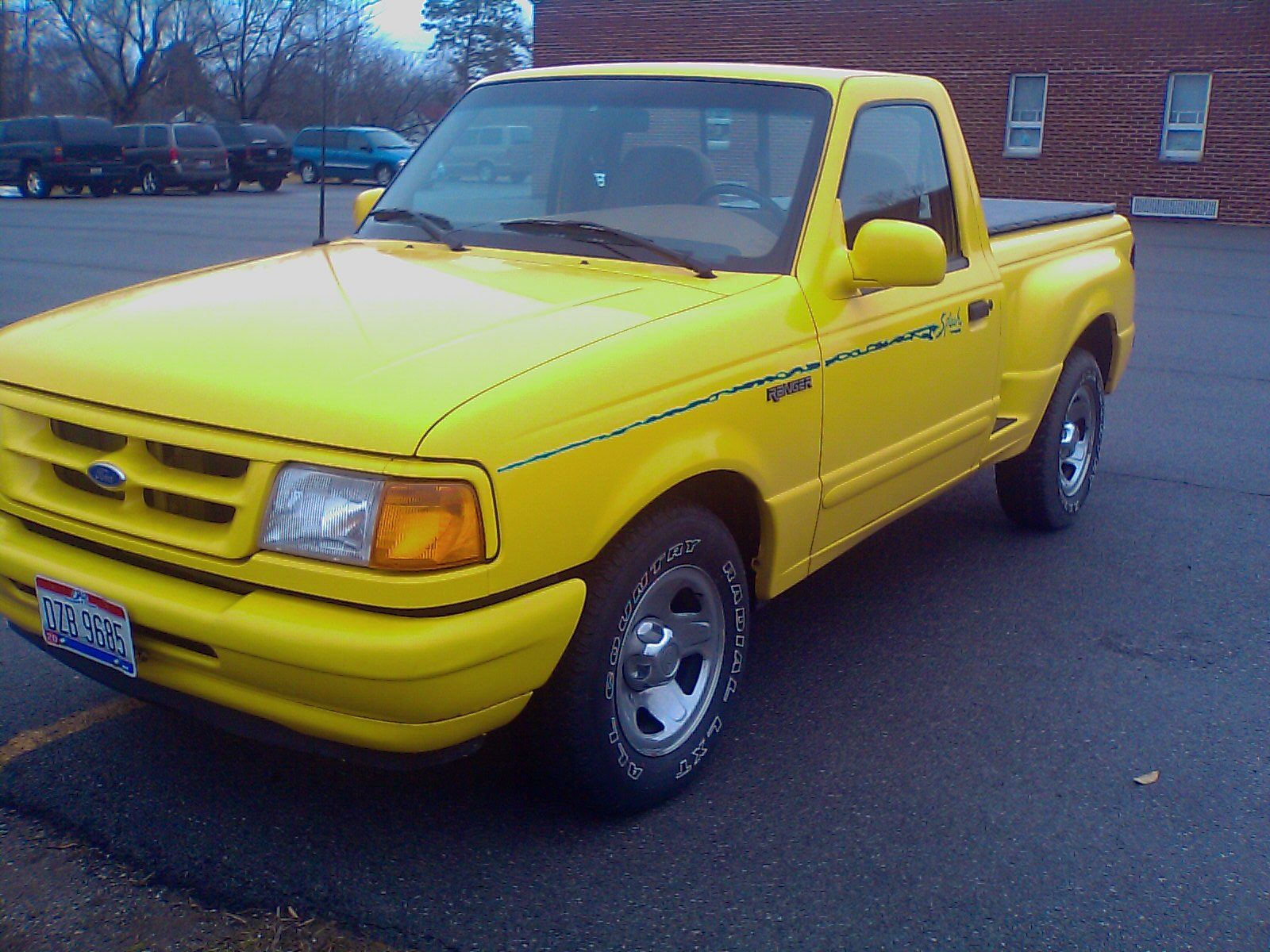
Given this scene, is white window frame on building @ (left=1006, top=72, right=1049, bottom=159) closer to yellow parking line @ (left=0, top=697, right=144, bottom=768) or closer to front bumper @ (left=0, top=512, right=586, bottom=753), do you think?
yellow parking line @ (left=0, top=697, right=144, bottom=768)

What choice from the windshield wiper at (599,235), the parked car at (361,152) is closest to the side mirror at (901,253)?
the windshield wiper at (599,235)

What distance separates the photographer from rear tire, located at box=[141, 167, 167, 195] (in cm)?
3138

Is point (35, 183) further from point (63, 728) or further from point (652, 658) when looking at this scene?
point (652, 658)

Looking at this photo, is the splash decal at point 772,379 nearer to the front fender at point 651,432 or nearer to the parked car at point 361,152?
the front fender at point 651,432

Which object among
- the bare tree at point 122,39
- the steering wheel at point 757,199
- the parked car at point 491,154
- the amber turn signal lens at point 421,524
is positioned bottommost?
the amber turn signal lens at point 421,524

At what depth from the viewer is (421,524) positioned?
264cm

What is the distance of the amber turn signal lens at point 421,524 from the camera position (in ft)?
8.62

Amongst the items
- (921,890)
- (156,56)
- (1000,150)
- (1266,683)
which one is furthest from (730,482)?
(156,56)

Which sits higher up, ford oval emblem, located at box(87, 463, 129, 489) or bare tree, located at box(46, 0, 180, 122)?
bare tree, located at box(46, 0, 180, 122)

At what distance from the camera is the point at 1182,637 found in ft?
15.2

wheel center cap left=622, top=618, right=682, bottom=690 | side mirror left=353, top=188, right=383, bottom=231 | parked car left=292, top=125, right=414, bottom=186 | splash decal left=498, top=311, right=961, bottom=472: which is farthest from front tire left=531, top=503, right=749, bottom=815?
parked car left=292, top=125, right=414, bottom=186

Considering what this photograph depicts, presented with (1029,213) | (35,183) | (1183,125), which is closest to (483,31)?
(35,183)

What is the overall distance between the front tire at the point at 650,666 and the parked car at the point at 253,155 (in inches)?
1229

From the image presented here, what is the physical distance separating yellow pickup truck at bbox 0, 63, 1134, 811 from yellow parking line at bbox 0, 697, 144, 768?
625mm
